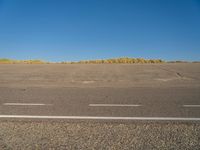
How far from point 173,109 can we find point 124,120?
1.93 metres

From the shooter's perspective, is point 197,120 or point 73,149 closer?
point 73,149

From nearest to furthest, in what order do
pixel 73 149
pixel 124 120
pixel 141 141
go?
1. pixel 73 149
2. pixel 141 141
3. pixel 124 120

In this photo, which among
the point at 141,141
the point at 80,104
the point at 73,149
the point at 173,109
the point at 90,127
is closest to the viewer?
the point at 73,149

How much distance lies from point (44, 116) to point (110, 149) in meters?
2.75

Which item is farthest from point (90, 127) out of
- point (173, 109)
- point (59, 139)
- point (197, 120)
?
point (173, 109)

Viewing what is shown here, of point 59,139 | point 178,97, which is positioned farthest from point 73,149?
point 178,97

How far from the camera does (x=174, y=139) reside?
5.28 m

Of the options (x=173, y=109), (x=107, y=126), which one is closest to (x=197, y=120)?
(x=173, y=109)

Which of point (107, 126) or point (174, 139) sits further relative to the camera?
point (107, 126)

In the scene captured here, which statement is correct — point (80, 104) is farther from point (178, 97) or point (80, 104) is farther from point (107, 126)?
point (178, 97)

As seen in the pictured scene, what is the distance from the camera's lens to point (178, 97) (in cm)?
1041

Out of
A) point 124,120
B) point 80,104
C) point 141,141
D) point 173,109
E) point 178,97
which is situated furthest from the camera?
point 178,97

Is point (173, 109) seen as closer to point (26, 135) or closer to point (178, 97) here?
point (178, 97)

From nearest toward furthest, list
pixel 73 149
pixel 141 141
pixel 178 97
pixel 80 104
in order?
pixel 73 149
pixel 141 141
pixel 80 104
pixel 178 97
